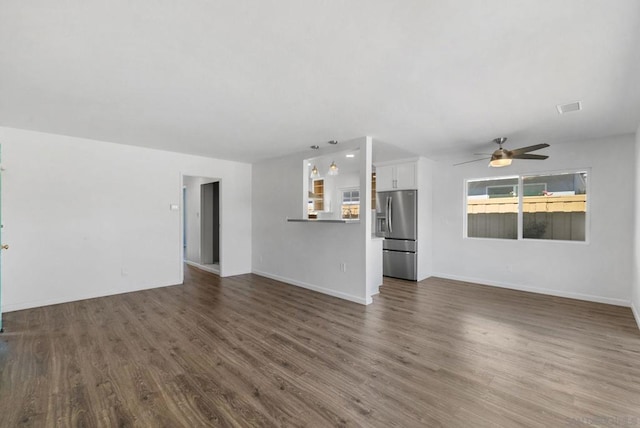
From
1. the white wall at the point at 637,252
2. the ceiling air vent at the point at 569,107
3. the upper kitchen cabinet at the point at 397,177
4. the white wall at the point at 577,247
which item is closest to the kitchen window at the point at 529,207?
the white wall at the point at 577,247

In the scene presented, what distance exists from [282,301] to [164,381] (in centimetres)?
227

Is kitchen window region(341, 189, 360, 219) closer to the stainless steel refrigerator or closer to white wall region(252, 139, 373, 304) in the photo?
the stainless steel refrigerator

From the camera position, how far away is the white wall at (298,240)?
4527 millimetres

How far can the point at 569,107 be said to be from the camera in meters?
3.12

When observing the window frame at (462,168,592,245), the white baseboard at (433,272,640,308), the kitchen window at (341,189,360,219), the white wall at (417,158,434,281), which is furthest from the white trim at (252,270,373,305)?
the kitchen window at (341,189,360,219)

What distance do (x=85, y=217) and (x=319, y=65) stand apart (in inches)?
177

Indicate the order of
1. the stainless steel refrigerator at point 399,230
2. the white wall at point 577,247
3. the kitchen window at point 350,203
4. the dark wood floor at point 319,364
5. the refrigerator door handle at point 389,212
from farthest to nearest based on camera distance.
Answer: the kitchen window at point 350,203 → the refrigerator door handle at point 389,212 → the stainless steel refrigerator at point 399,230 → the white wall at point 577,247 → the dark wood floor at point 319,364

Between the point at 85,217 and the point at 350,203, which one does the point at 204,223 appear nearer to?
the point at 85,217

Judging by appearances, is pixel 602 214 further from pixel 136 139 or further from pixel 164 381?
pixel 136 139

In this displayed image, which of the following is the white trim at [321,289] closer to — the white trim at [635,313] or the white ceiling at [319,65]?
the white ceiling at [319,65]

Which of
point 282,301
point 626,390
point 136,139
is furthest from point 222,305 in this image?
point 626,390

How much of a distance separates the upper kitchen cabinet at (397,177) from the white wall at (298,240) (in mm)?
1885

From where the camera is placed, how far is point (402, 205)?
19.6ft

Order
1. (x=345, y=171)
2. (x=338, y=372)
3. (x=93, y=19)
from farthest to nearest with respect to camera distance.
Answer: (x=345, y=171) < (x=338, y=372) < (x=93, y=19)
